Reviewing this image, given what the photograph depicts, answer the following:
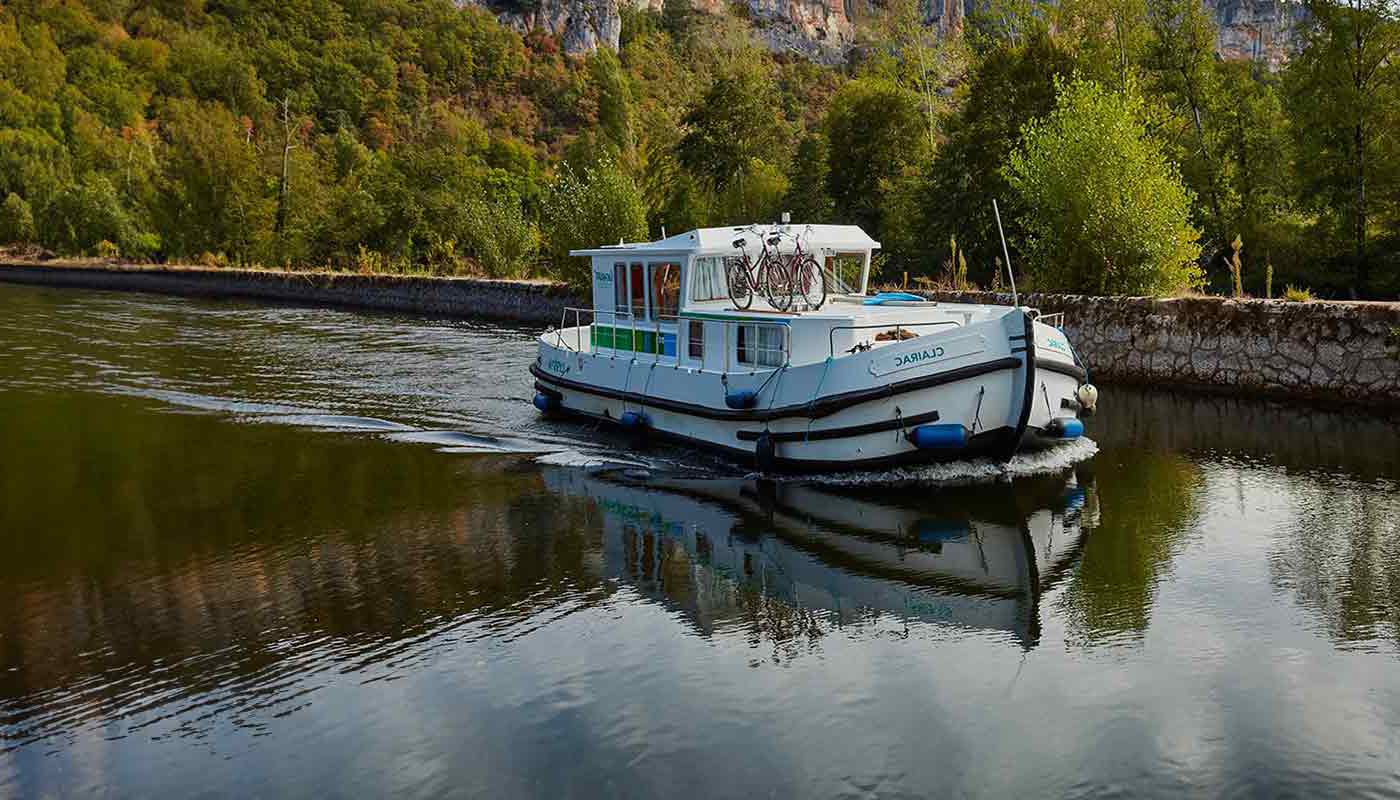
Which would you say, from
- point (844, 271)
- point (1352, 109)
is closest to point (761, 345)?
point (844, 271)

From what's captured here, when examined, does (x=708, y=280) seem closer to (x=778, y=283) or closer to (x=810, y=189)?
(x=778, y=283)

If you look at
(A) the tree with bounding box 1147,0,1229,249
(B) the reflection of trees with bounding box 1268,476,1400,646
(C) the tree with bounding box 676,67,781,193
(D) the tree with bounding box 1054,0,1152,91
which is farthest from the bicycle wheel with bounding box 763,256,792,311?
(C) the tree with bounding box 676,67,781,193

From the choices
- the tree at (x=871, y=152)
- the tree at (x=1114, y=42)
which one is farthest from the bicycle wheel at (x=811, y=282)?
the tree at (x=871, y=152)

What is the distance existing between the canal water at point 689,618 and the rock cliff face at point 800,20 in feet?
338

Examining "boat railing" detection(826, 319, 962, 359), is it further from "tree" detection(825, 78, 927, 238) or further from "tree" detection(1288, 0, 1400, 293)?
"tree" detection(825, 78, 927, 238)

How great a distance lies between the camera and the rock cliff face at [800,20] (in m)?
134

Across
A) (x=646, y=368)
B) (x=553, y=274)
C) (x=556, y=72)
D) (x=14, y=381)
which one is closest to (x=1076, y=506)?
(x=646, y=368)

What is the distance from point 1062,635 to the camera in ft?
29.6

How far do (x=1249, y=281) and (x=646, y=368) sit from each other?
14876mm

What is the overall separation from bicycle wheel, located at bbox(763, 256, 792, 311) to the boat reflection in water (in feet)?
8.64

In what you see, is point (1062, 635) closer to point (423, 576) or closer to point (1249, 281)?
point (423, 576)

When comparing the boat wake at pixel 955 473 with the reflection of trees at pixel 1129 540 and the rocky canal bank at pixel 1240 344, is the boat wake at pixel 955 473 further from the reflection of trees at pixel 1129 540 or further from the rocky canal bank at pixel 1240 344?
the rocky canal bank at pixel 1240 344

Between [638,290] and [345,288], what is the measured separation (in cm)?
2989

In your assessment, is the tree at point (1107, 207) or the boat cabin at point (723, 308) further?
the tree at point (1107, 207)
